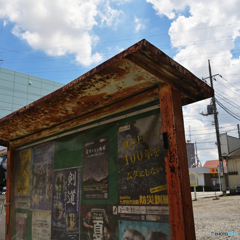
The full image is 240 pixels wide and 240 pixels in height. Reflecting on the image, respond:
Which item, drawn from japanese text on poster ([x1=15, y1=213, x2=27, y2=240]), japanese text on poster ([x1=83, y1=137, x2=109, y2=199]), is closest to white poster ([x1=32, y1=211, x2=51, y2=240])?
japanese text on poster ([x1=15, y1=213, x2=27, y2=240])

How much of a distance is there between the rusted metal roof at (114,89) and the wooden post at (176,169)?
187mm

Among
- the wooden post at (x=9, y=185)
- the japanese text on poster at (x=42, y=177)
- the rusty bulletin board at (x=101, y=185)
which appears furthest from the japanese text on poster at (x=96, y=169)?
the wooden post at (x=9, y=185)

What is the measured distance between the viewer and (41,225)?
12.5ft

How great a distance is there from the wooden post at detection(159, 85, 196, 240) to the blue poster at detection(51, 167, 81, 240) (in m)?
1.53

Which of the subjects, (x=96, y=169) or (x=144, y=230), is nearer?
(x=144, y=230)

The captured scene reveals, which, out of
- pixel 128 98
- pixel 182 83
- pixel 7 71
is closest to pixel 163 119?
pixel 182 83

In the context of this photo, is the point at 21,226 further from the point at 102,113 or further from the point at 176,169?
the point at 176,169

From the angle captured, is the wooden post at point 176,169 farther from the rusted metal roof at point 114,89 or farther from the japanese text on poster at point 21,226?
the japanese text on poster at point 21,226

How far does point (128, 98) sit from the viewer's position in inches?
109

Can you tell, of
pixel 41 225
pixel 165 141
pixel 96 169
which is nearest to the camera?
pixel 165 141

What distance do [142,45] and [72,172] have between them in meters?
2.22

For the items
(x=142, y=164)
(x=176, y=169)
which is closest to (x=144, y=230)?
(x=142, y=164)

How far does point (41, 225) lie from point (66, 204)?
734 millimetres

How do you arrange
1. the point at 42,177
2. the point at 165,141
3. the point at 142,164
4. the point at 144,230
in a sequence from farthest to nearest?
the point at 42,177
the point at 142,164
the point at 144,230
the point at 165,141
